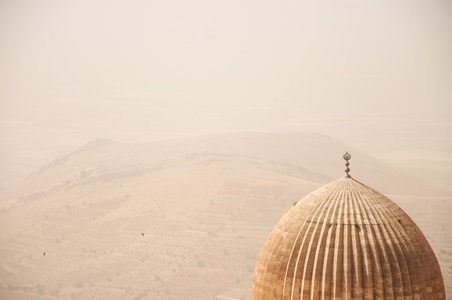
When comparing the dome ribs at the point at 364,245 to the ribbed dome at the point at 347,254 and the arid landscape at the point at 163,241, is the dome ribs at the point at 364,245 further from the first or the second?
the arid landscape at the point at 163,241

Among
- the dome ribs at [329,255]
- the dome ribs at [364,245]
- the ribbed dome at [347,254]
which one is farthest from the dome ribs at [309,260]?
the dome ribs at [364,245]

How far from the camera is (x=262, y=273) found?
1102 inches

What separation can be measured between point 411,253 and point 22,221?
183m

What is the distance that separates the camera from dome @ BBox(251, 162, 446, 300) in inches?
1009

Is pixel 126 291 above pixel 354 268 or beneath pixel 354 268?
beneath

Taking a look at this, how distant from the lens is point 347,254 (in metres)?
26.0

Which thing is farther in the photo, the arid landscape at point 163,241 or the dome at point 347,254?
the arid landscape at point 163,241

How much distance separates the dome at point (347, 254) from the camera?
25641mm

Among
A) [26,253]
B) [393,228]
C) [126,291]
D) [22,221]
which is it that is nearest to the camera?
[393,228]

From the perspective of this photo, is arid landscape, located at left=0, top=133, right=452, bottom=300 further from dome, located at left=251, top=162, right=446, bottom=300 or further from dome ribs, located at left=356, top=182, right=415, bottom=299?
dome, located at left=251, top=162, right=446, bottom=300

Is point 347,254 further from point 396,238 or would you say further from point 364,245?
point 396,238

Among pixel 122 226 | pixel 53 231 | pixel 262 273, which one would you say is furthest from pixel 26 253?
pixel 262 273

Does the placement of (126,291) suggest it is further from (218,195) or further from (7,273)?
(218,195)

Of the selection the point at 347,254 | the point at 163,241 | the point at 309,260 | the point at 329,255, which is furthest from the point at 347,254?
the point at 163,241
